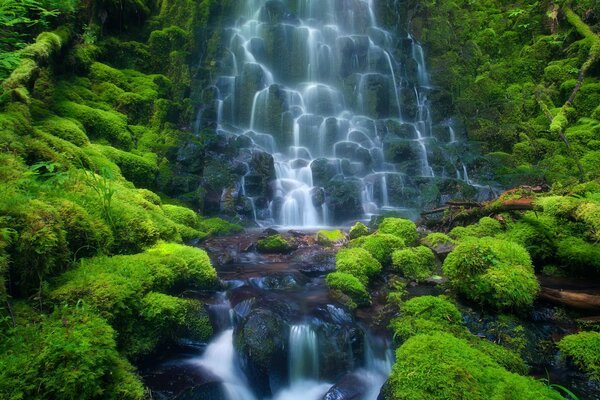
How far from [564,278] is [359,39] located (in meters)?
19.2

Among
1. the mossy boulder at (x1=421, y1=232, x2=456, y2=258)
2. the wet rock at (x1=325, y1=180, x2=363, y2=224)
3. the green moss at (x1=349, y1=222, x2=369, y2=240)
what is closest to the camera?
the mossy boulder at (x1=421, y1=232, x2=456, y2=258)

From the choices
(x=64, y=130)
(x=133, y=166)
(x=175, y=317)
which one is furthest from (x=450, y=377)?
(x=133, y=166)

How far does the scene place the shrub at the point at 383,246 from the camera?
7574mm

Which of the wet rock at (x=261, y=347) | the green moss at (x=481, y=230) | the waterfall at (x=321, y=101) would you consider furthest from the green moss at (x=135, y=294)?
the waterfall at (x=321, y=101)

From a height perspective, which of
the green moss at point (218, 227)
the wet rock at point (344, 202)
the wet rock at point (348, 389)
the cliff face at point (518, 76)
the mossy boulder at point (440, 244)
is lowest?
the wet rock at point (348, 389)

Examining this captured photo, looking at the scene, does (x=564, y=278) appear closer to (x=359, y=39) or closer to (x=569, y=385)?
(x=569, y=385)

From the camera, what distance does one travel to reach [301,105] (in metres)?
19.1

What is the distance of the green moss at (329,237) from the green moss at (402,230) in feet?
5.36

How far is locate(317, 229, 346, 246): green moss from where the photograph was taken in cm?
990

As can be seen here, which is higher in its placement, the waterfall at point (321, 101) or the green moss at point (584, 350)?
the waterfall at point (321, 101)

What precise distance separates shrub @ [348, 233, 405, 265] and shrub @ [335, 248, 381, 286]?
28 centimetres

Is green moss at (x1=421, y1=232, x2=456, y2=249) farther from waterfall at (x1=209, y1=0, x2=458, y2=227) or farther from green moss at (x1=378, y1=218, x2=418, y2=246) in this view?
waterfall at (x1=209, y1=0, x2=458, y2=227)

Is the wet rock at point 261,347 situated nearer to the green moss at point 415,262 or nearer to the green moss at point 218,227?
the green moss at point 415,262

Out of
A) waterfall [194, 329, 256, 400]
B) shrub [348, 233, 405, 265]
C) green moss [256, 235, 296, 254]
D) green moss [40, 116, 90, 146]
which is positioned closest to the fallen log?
shrub [348, 233, 405, 265]
